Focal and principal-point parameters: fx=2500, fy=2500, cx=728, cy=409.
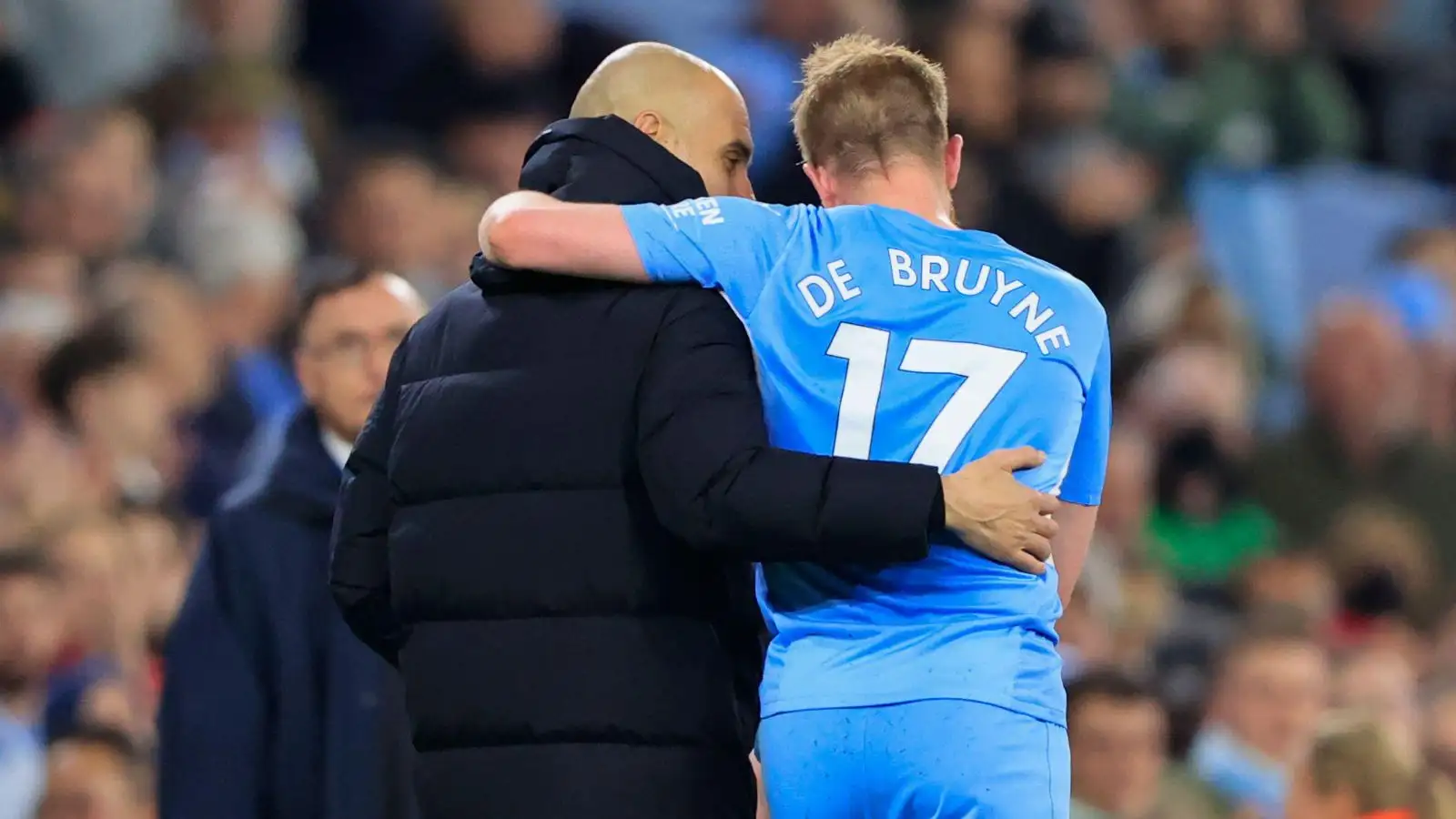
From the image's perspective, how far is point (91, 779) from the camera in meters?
5.86

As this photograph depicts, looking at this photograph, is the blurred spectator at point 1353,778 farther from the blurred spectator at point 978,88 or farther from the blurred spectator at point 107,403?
the blurred spectator at point 978,88

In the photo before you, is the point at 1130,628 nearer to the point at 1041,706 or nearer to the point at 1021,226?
the point at 1021,226

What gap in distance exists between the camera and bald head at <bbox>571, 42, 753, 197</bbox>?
3953 mm

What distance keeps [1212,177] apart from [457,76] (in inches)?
133

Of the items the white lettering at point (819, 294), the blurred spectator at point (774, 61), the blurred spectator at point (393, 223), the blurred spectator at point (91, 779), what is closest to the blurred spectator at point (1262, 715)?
the blurred spectator at point (774, 61)

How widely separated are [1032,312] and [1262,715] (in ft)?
12.3

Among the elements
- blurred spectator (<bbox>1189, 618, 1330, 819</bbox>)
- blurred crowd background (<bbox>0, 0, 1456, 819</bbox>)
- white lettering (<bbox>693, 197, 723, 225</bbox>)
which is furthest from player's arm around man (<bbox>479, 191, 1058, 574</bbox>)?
blurred spectator (<bbox>1189, 618, 1330, 819</bbox>)

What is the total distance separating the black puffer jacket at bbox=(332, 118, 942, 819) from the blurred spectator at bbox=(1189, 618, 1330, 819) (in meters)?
3.52

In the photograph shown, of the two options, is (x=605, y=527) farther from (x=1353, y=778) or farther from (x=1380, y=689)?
(x=1380, y=689)

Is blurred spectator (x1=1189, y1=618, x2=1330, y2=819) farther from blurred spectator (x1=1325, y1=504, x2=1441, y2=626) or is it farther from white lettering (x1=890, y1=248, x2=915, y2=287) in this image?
white lettering (x1=890, y1=248, x2=915, y2=287)

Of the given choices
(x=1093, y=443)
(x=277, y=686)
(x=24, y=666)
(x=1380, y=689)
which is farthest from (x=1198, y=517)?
(x=1093, y=443)

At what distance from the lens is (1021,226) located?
9672mm

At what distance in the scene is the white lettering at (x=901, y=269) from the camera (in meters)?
3.63

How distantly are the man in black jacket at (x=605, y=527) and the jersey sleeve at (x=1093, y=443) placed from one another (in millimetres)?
270
